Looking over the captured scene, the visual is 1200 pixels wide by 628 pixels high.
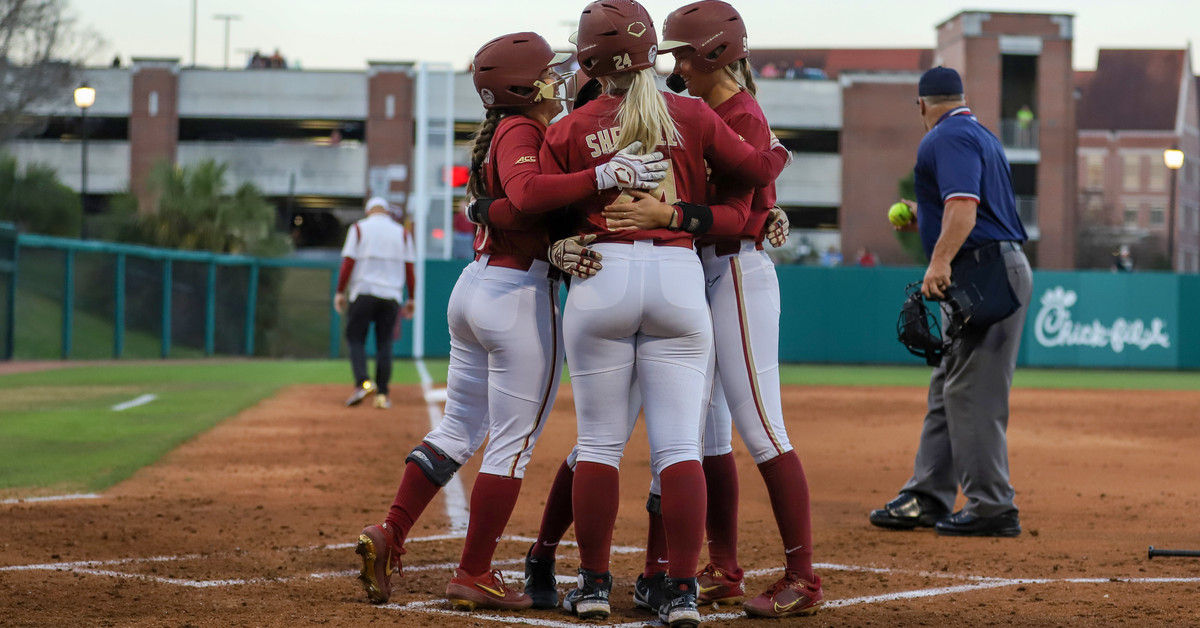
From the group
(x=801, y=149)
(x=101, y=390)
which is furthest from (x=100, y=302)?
(x=801, y=149)

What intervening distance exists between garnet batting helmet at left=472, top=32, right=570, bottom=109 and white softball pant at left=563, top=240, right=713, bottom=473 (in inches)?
27.8

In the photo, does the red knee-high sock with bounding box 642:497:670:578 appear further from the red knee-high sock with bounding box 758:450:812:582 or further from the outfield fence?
the outfield fence

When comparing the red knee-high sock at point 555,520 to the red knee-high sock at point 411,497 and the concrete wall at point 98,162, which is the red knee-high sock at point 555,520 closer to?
the red knee-high sock at point 411,497

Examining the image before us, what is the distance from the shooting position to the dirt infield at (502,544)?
4102 mm

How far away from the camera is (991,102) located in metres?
48.7

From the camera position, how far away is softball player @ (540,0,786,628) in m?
3.82

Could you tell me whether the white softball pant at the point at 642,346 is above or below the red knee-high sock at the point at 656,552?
above

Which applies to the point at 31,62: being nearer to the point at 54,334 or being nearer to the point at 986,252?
the point at 54,334

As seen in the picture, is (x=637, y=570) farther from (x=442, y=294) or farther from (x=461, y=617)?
(x=442, y=294)

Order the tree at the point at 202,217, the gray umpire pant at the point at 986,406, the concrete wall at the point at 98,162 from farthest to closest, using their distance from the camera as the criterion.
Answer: the concrete wall at the point at 98,162, the tree at the point at 202,217, the gray umpire pant at the point at 986,406

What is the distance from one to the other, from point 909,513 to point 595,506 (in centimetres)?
266

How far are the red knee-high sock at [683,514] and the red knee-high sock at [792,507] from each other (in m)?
0.40

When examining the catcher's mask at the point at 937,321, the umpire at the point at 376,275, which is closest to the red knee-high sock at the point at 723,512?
the catcher's mask at the point at 937,321

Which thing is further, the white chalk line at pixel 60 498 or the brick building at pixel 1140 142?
the brick building at pixel 1140 142
